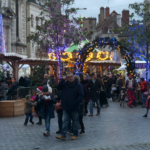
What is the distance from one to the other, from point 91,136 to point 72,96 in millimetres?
1424

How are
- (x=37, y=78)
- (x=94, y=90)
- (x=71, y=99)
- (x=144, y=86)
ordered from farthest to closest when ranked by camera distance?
(x=37, y=78) < (x=144, y=86) < (x=94, y=90) < (x=71, y=99)

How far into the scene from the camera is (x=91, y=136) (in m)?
10.2

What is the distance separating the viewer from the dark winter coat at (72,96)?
948cm

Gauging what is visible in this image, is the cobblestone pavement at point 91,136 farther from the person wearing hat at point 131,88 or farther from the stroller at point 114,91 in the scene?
the stroller at point 114,91

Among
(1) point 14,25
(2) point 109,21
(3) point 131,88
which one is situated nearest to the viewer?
(3) point 131,88

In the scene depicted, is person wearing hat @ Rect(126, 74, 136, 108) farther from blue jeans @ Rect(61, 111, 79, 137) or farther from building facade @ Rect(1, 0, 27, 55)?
building facade @ Rect(1, 0, 27, 55)

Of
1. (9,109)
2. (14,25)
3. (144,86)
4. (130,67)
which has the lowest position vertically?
(9,109)

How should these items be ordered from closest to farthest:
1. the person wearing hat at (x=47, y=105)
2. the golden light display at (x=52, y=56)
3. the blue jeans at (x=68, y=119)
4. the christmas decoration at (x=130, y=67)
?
1. the blue jeans at (x=68, y=119)
2. the person wearing hat at (x=47, y=105)
3. the christmas decoration at (x=130, y=67)
4. the golden light display at (x=52, y=56)

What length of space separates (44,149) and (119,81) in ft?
51.0

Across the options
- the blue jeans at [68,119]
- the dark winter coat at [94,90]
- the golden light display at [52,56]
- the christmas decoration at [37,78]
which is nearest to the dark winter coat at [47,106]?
the blue jeans at [68,119]

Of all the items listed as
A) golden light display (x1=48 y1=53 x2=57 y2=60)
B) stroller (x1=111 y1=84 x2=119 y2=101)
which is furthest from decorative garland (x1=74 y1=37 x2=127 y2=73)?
golden light display (x1=48 y1=53 x2=57 y2=60)

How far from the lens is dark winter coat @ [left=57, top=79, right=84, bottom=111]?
31.1 ft

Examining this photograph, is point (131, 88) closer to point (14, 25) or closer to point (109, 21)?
point (14, 25)

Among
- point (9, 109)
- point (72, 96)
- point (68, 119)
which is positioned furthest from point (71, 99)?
point (9, 109)
